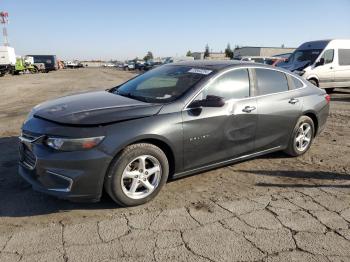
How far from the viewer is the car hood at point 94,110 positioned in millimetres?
3738

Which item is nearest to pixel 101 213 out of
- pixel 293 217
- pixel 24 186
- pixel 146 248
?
pixel 146 248

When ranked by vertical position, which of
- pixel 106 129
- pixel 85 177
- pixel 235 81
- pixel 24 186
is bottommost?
pixel 24 186

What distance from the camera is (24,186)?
4457 mm

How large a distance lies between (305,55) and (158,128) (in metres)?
12.3

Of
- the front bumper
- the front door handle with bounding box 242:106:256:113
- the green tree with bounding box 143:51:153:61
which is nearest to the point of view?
the front bumper

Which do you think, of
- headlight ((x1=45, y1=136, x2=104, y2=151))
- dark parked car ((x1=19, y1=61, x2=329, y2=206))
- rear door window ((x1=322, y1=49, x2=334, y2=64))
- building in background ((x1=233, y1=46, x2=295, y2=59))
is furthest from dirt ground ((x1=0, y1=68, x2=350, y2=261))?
building in background ((x1=233, y1=46, x2=295, y2=59))

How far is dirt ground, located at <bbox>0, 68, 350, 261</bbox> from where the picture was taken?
315 cm

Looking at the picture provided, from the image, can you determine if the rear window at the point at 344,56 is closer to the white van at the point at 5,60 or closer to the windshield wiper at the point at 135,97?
the windshield wiper at the point at 135,97

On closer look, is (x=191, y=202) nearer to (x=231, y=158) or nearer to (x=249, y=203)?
(x=249, y=203)

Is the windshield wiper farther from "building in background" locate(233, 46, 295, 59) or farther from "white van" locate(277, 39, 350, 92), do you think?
"building in background" locate(233, 46, 295, 59)

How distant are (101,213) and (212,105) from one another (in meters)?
1.78

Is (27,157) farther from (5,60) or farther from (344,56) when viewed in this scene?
(5,60)

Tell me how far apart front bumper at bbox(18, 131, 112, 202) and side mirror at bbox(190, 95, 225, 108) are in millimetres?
1291

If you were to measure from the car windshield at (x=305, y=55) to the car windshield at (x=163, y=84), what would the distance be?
10353mm
